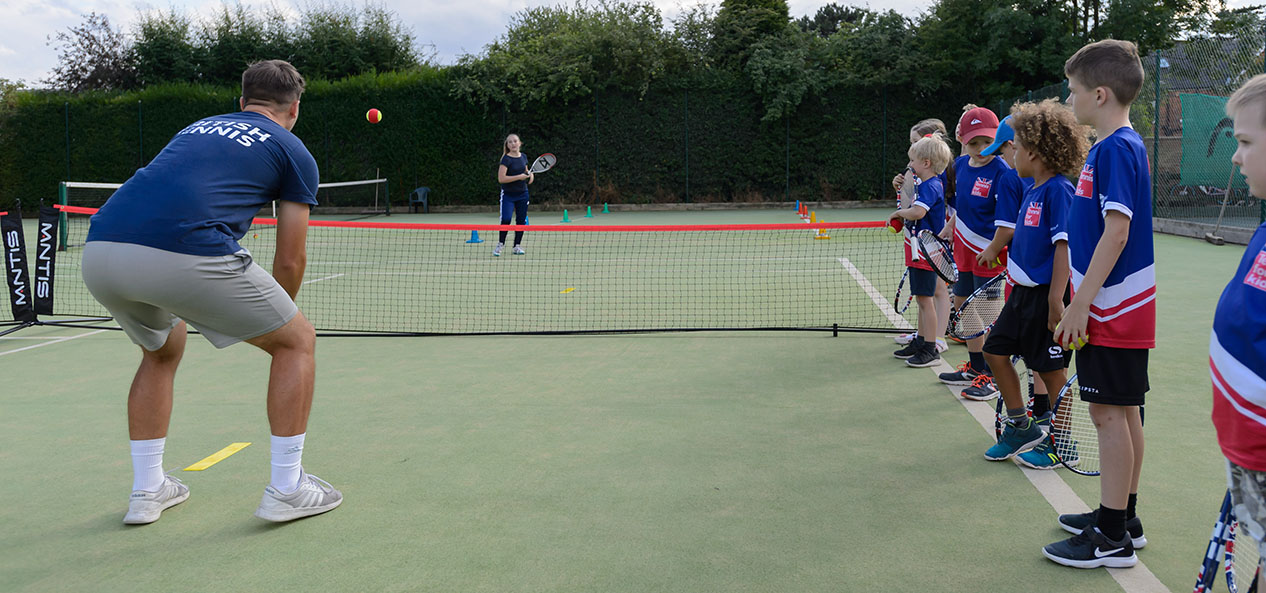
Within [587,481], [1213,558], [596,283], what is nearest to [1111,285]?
[1213,558]

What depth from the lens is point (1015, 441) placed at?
159 inches

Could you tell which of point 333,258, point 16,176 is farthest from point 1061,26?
point 16,176

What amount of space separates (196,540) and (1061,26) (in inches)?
896

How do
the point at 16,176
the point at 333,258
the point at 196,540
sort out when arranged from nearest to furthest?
the point at 196,540, the point at 333,258, the point at 16,176

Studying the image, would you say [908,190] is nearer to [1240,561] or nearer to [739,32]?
[1240,561]

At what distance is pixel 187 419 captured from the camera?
194 inches

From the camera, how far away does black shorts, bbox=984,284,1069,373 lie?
372 cm

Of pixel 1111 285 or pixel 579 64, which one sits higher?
pixel 579 64

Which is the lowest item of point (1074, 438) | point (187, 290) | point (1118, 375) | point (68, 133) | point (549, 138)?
point (1074, 438)

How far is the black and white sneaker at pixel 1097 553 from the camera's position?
295 centimetres

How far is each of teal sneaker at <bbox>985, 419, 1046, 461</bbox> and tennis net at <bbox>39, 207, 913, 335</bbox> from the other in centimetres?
255

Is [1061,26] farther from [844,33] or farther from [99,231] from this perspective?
[99,231]

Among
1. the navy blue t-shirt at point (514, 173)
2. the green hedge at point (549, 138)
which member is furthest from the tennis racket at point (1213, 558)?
the green hedge at point (549, 138)

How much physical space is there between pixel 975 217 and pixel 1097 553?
2.73 m
